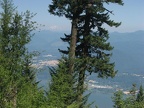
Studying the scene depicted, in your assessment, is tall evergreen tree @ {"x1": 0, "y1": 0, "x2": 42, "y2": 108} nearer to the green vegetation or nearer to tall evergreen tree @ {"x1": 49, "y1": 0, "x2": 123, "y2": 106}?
the green vegetation

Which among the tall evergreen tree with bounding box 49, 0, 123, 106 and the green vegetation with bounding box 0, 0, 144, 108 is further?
the tall evergreen tree with bounding box 49, 0, 123, 106

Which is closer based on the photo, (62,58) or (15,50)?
(15,50)

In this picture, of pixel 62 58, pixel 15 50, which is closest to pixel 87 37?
pixel 62 58

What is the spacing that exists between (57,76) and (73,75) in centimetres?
166

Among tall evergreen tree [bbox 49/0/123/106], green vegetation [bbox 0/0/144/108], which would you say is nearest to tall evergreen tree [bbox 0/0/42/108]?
green vegetation [bbox 0/0/144/108]

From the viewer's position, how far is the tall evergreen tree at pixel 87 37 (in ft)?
79.5

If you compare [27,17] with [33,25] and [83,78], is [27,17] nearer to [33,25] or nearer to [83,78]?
[33,25]

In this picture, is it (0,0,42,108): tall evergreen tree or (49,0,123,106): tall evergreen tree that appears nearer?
(0,0,42,108): tall evergreen tree

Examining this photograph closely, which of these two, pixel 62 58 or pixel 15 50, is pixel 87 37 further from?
pixel 15 50

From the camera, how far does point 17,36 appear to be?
2128 centimetres

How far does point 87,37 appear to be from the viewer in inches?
990

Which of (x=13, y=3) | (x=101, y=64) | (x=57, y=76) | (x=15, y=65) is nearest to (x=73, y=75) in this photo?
(x=57, y=76)

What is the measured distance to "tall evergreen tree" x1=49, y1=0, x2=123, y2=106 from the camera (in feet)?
79.5

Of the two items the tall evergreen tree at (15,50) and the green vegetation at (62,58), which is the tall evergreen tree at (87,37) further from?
the tall evergreen tree at (15,50)
